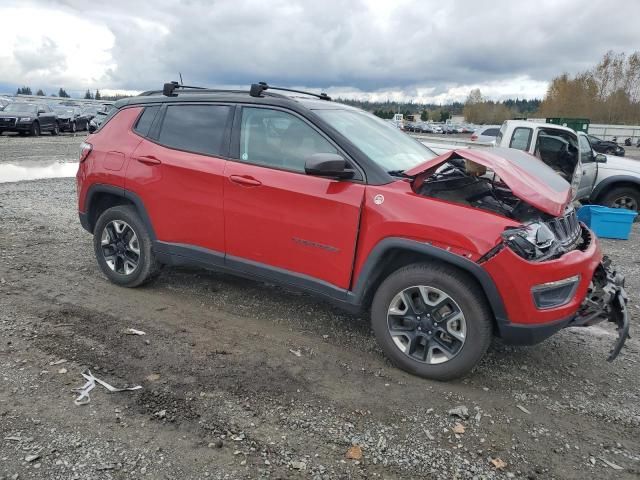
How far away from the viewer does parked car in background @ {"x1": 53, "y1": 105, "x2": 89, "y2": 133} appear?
91.1ft

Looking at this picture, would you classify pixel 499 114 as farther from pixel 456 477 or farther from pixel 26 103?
pixel 456 477

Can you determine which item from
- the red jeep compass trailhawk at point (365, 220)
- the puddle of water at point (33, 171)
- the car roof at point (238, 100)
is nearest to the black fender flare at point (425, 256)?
the red jeep compass trailhawk at point (365, 220)

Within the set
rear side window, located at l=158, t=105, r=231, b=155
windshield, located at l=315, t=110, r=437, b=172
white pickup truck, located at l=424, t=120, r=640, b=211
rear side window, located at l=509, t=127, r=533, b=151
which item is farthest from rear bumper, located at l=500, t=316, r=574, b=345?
rear side window, located at l=509, t=127, r=533, b=151

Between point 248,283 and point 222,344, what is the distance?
1379 mm

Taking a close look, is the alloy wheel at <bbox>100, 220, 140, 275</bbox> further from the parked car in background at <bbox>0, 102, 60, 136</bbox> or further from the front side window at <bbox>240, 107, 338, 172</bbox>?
the parked car in background at <bbox>0, 102, 60, 136</bbox>

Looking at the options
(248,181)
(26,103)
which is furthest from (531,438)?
(26,103)

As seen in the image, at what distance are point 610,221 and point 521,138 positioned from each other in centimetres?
223

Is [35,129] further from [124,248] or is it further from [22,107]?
[124,248]

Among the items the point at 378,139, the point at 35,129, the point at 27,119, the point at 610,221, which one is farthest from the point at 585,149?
the point at 35,129

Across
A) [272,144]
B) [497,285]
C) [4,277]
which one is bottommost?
[4,277]

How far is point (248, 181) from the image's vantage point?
3.96 meters

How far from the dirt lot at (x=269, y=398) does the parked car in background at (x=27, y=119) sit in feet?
71.8

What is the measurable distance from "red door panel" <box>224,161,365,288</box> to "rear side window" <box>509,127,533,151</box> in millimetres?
6929

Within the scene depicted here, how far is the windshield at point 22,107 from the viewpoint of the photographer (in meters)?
23.5
